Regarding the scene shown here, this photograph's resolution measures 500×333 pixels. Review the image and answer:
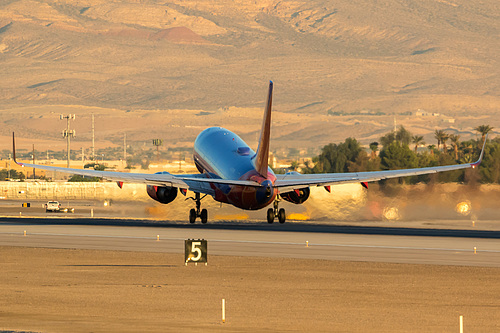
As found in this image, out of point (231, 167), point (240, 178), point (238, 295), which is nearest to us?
point (238, 295)

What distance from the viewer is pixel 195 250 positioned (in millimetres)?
50875

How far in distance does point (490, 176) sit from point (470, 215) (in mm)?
35287

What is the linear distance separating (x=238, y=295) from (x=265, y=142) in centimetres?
3302

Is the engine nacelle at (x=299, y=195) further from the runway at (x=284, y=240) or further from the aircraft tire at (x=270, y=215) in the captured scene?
the runway at (x=284, y=240)

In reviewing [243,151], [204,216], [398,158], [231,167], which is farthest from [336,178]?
[398,158]

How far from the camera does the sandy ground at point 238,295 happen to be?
108 feet

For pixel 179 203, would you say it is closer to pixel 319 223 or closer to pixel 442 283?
pixel 319 223

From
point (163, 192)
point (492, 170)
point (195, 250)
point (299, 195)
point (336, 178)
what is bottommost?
point (195, 250)

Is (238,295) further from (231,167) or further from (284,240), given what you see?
(231,167)

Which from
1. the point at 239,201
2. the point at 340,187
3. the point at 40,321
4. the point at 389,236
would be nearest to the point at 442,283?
the point at 40,321

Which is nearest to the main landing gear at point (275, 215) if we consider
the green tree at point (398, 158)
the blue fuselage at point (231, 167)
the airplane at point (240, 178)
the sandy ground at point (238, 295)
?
the airplane at point (240, 178)

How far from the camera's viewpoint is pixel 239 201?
3002 inches

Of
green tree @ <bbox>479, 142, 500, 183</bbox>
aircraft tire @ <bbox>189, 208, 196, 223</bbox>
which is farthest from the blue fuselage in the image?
green tree @ <bbox>479, 142, 500, 183</bbox>

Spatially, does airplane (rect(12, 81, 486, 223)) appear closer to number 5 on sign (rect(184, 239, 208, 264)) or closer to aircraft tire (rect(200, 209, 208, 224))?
aircraft tire (rect(200, 209, 208, 224))
